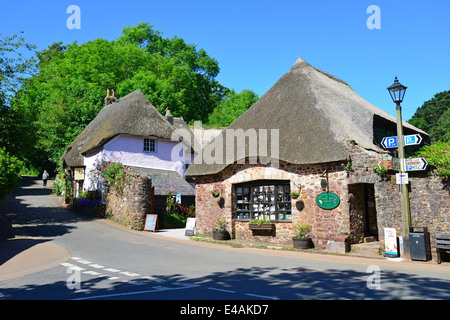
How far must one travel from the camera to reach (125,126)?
24.0 meters

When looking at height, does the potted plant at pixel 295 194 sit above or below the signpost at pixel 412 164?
below

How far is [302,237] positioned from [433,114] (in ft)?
181

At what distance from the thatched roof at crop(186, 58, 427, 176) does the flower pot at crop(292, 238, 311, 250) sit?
2.84 m

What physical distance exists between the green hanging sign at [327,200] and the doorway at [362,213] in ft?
1.67

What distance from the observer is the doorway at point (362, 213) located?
12703 millimetres

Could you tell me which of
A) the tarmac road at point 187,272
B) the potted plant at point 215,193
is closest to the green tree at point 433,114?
the potted plant at point 215,193

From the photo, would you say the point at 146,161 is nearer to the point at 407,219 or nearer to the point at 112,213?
the point at 112,213

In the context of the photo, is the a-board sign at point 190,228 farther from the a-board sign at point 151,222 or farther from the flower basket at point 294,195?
the flower basket at point 294,195

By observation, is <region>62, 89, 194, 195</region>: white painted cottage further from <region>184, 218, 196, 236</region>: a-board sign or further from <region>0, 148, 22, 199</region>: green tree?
<region>0, 148, 22, 199</region>: green tree

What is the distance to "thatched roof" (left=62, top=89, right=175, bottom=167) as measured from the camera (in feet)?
78.7

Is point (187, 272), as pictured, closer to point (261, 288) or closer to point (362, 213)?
point (261, 288)
